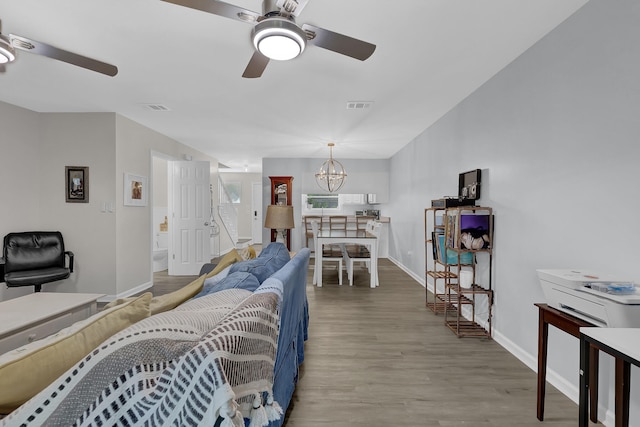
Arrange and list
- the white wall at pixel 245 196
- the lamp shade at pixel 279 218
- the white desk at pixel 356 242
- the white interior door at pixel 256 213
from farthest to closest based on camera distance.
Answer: the white wall at pixel 245 196 → the white interior door at pixel 256 213 → the white desk at pixel 356 242 → the lamp shade at pixel 279 218

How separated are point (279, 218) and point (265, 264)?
2.11 meters

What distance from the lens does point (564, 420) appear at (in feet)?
5.72

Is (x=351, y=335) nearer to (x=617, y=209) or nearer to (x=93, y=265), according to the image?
(x=617, y=209)

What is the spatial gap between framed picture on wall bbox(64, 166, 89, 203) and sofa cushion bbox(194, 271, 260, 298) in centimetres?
353

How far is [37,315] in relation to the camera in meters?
1.90

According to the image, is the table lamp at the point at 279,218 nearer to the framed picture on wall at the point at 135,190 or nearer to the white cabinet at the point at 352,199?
the framed picture on wall at the point at 135,190

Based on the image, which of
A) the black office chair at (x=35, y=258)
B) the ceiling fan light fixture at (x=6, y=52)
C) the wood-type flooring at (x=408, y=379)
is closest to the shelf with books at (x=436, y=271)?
the wood-type flooring at (x=408, y=379)

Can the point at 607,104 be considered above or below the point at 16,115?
below

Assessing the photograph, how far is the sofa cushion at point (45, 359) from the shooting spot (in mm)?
738

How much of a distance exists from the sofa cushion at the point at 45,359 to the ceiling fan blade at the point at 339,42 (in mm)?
1691

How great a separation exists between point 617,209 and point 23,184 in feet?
19.4

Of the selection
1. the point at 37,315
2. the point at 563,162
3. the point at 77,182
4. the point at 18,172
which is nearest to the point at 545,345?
the point at 563,162

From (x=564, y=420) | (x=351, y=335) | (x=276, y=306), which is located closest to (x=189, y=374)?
(x=276, y=306)

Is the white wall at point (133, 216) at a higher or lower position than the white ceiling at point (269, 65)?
lower
